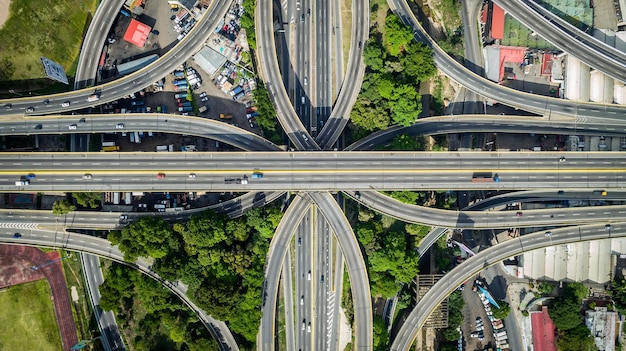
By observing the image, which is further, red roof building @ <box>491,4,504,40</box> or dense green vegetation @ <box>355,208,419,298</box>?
red roof building @ <box>491,4,504,40</box>

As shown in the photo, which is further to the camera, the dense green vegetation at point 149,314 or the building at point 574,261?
the building at point 574,261

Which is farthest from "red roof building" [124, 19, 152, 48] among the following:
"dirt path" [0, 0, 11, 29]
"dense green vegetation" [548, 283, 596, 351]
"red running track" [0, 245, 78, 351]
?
"dense green vegetation" [548, 283, 596, 351]

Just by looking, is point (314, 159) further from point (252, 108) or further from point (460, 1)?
point (460, 1)

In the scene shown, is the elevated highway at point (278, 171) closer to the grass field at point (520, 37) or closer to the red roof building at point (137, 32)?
the red roof building at point (137, 32)

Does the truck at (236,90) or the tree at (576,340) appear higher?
the truck at (236,90)

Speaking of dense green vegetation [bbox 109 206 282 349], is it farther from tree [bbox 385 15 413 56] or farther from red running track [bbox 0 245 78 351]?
tree [bbox 385 15 413 56]

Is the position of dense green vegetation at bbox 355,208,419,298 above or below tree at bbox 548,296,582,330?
above

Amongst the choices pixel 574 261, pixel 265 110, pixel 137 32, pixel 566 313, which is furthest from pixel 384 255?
pixel 137 32

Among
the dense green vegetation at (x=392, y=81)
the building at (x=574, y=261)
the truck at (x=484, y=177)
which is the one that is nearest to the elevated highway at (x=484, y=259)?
the building at (x=574, y=261)
